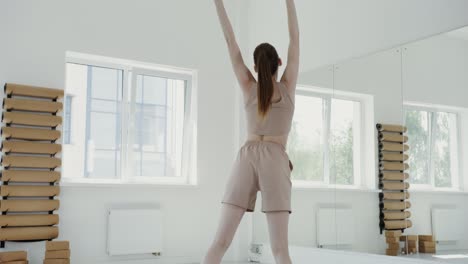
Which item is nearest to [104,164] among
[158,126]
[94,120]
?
[94,120]

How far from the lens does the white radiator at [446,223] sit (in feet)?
12.9

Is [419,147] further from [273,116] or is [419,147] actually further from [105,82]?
[105,82]

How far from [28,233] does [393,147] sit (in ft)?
10.8

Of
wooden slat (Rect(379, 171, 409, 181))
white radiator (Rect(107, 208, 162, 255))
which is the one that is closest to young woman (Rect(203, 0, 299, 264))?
wooden slat (Rect(379, 171, 409, 181))

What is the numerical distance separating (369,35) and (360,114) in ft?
2.33

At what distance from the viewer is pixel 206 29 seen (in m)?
6.22

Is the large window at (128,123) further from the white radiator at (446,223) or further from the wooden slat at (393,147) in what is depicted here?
the white radiator at (446,223)

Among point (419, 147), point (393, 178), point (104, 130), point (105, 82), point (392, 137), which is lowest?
point (393, 178)

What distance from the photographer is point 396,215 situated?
441cm

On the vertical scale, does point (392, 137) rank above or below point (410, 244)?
above

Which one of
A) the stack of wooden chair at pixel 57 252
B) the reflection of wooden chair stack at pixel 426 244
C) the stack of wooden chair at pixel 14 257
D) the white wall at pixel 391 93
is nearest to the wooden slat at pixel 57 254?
the stack of wooden chair at pixel 57 252

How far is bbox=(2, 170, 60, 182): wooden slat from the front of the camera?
4.78 meters

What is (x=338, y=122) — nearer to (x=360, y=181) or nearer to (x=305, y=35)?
(x=360, y=181)

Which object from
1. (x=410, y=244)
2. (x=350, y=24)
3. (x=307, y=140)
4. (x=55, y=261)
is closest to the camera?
(x=410, y=244)
